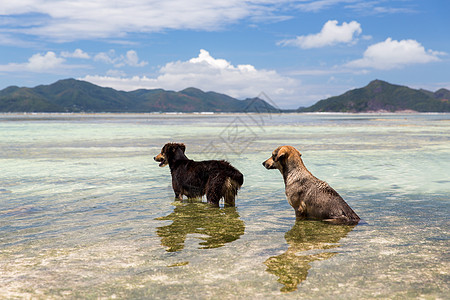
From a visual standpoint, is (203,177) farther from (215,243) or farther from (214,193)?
(215,243)

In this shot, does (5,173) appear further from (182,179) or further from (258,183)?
(258,183)

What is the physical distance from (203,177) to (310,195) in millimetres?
2904

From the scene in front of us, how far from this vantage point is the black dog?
9453 mm

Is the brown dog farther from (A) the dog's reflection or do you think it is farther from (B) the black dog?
(B) the black dog

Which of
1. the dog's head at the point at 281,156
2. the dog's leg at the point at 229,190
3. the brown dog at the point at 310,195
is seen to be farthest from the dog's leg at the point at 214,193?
the brown dog at the point at 310,195

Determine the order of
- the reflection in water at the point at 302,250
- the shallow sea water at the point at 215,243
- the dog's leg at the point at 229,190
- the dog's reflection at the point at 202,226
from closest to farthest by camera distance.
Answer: the shallow sea water at the point at 215,243 → the reflection in water at the point at 302,250 → the dog's reflection at the point at 202,226 → the dog's leg at the point at 229,190

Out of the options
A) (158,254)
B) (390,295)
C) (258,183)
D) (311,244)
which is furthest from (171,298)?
(258,183)

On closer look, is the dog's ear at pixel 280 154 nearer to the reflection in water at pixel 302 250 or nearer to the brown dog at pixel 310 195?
the brown dog at pixel 310 195

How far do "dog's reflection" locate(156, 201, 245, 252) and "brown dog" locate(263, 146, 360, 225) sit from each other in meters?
1.27

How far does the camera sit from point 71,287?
4746 millimetres

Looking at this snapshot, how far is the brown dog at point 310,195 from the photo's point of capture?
7.86 m

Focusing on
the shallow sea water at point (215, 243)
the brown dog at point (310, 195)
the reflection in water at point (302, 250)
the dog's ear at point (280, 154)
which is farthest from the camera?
the dog's ear at point (280, 154)

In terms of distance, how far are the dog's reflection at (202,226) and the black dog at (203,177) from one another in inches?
13.1

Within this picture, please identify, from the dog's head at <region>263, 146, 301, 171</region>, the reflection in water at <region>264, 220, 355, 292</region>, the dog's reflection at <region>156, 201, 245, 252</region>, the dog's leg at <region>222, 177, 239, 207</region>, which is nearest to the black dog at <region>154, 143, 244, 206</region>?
the dog's leg at <region>222, 177, 239, 207</region>
